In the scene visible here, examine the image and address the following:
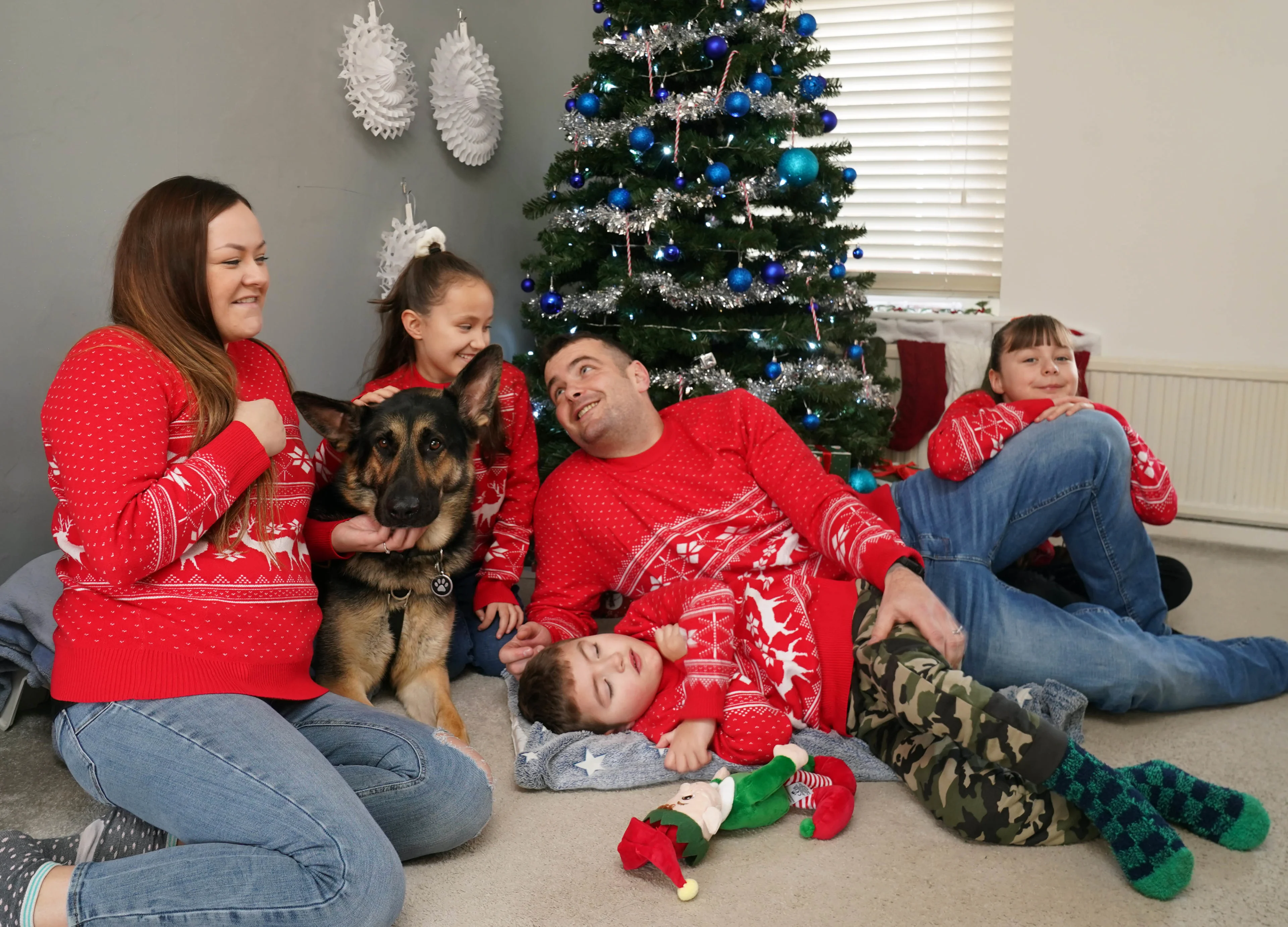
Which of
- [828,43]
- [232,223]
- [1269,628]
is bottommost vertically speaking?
[1269,628]

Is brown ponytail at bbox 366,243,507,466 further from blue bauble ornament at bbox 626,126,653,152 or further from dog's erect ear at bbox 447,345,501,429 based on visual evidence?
blue bauble ornament at bbox 626,126,653,152

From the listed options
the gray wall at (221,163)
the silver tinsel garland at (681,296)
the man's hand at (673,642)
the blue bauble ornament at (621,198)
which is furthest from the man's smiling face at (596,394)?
the gray wall at (221,163)

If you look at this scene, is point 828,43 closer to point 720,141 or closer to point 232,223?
point 720,141

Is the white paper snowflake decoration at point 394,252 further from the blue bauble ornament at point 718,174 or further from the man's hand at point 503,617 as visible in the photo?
the man's hand at point 503,617

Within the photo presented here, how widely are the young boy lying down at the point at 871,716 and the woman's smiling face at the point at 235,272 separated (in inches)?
36.4

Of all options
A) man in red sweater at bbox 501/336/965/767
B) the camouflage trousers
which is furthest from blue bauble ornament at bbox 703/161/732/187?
the camouflage trousers

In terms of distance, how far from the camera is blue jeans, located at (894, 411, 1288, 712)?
7.07 ft

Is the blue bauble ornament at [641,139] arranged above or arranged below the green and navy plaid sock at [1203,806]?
above

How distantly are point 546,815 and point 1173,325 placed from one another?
11.7 feet

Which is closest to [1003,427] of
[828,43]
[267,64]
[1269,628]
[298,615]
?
[1269,628]

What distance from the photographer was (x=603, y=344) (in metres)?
2.48

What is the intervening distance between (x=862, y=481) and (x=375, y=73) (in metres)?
2.09

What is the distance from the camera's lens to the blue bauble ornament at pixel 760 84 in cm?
305

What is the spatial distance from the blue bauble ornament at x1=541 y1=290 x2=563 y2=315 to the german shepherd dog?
98cm
